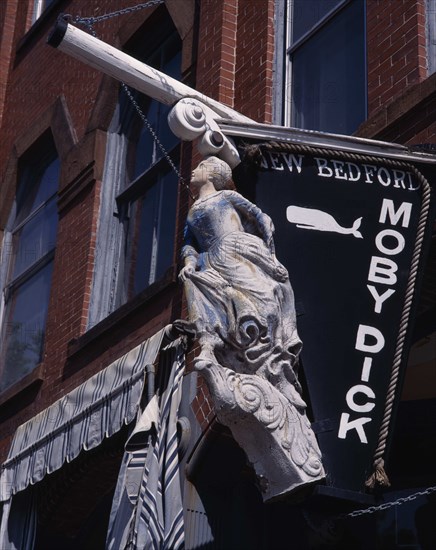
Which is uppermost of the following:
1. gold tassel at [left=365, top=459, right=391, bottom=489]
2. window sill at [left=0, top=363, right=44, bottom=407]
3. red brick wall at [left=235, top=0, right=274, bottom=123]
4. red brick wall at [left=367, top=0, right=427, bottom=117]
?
red brick wall at [left=235, top=0, right=274, bottom=123]

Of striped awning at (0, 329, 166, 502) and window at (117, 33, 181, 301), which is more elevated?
window at (117, 33, 181, 301)

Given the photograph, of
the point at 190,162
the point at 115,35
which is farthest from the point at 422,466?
the point at 115,35

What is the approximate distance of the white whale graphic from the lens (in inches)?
251

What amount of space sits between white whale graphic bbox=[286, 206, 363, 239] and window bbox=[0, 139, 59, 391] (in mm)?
5764

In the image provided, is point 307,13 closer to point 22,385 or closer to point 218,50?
point 218,50

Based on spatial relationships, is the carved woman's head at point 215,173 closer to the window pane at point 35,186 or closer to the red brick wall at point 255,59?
the red brick wall at point 255,59

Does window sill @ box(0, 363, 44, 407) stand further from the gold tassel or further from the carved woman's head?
the gold tassel

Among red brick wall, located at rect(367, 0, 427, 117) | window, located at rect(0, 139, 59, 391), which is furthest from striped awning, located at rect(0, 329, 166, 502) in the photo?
red brick wall, located at rect(367, 0, 427, 117)

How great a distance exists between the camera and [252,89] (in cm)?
938

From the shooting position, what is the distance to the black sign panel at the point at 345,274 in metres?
5.83

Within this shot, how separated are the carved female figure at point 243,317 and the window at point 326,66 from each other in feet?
8.27

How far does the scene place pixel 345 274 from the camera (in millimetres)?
6262

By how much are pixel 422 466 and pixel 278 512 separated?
46.2 inches

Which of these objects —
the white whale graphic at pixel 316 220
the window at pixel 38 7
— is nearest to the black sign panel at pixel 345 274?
the white whale graphic at pixel 316 220
